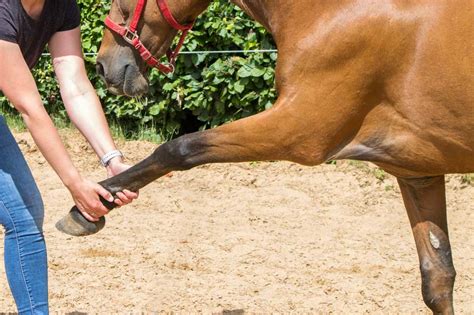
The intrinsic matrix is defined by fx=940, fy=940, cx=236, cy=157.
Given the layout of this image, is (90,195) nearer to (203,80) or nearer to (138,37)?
(138,37)

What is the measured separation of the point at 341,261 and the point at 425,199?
1393 millimetres

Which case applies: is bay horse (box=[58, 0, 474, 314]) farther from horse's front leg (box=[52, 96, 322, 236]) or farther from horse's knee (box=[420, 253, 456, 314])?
horse's knee (box=[420, 253, 456, 314])

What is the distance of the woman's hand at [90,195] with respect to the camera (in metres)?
3.55

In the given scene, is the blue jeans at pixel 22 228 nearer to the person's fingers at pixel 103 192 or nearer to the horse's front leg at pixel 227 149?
the horse's front leg at pixel 227 149

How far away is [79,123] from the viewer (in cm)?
389

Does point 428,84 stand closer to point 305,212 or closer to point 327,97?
point 327,97

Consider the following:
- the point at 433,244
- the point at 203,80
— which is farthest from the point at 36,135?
the point at 203,80

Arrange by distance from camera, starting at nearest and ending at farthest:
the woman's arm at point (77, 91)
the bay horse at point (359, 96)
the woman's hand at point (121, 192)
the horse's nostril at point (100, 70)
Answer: the bay horse at point (359, 96)
the woman's hand at point (121, 192)
the woman's arm at point (77, 91)
the horse's nostril at point (100, 70)

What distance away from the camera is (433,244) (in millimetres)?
4203

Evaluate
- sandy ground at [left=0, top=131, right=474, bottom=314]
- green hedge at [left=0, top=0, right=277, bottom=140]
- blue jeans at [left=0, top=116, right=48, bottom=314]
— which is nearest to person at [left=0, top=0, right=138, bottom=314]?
blue jeans at [left=0, top=116, right=48, bottom=314]

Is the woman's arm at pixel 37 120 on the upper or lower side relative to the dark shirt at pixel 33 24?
lower

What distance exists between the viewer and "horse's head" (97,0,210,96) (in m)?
3.90

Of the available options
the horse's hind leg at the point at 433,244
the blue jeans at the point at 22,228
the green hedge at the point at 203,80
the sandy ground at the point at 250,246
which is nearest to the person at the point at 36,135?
the blue jeans at the point at 22,228

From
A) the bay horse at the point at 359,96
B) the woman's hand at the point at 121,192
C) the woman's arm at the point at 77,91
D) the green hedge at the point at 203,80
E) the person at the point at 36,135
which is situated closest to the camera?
the bay horse at the point at 359,96
